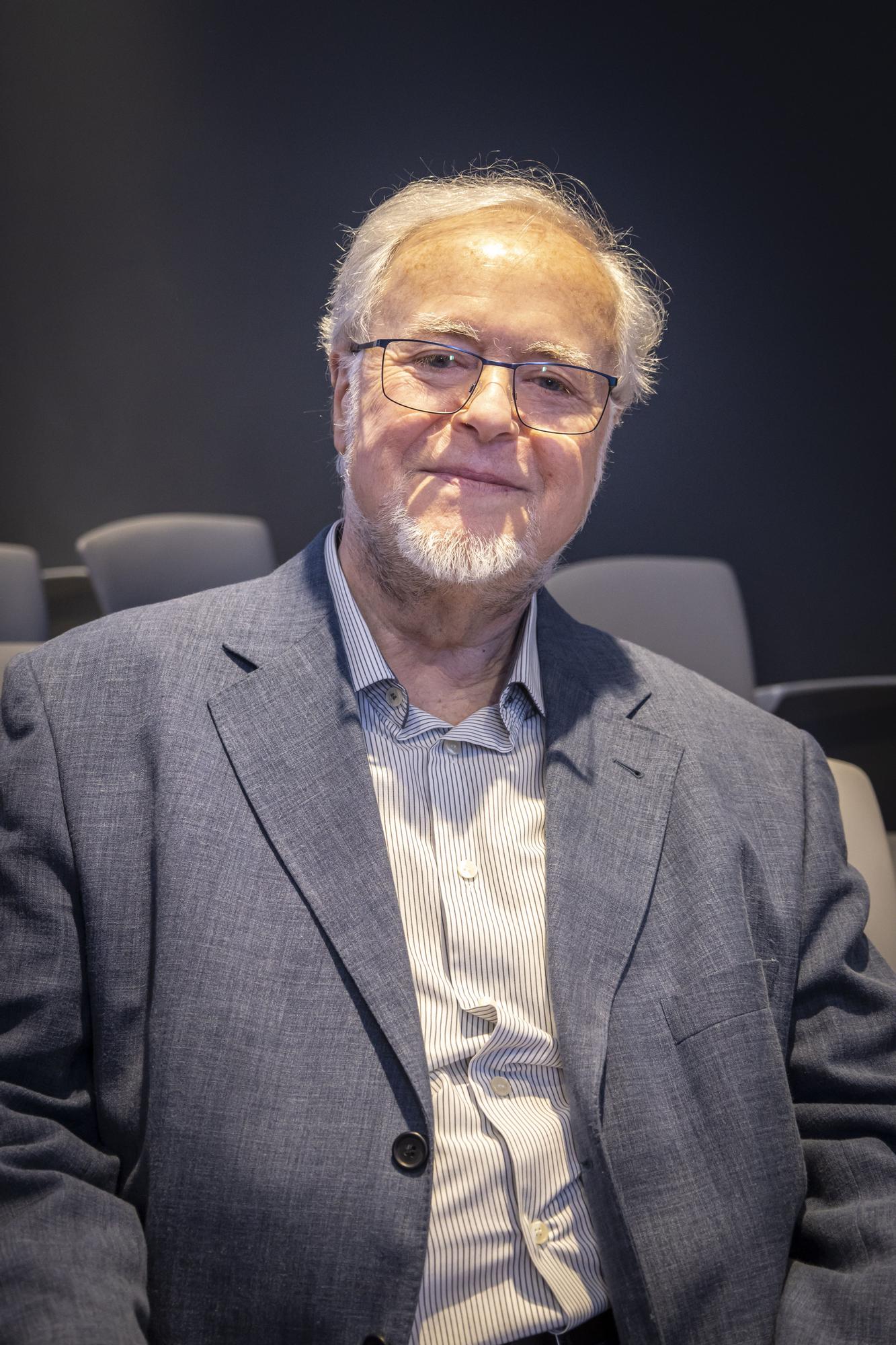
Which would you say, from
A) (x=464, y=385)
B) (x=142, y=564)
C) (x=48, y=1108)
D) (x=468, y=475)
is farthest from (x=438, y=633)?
(x=142, y=564)

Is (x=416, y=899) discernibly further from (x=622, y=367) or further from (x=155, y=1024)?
(x=622, y=367)

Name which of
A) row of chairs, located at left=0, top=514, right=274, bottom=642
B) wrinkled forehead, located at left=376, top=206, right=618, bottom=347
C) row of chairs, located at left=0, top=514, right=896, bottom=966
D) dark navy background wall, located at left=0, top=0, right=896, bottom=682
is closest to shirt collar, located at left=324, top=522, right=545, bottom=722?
wrinkled forehead, located at left=376, top=206, right=618, bottom=347

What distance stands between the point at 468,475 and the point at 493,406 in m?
0.10

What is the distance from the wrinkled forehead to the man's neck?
13.9 inches

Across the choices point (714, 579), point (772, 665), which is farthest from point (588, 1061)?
point (772, 665)

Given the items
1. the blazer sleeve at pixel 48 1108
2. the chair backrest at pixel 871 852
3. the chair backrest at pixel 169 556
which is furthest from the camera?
the chair backrest at pixel 169 556

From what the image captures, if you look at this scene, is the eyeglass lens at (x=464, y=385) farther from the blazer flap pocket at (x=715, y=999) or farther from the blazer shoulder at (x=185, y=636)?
the blazer flap pocket at (x=715, y=999)

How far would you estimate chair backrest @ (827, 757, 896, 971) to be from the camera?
1.59 m

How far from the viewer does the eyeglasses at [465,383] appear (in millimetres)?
1380

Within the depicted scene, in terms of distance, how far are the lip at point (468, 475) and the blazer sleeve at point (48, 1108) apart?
0.57 metres

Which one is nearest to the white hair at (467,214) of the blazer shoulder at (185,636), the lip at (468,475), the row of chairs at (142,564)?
the lip at (468,475)

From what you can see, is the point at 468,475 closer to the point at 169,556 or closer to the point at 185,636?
the point at 185,636

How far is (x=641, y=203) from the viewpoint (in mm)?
3578

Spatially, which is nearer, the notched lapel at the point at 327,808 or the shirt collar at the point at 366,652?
the notched lapel at the point at 327,808
